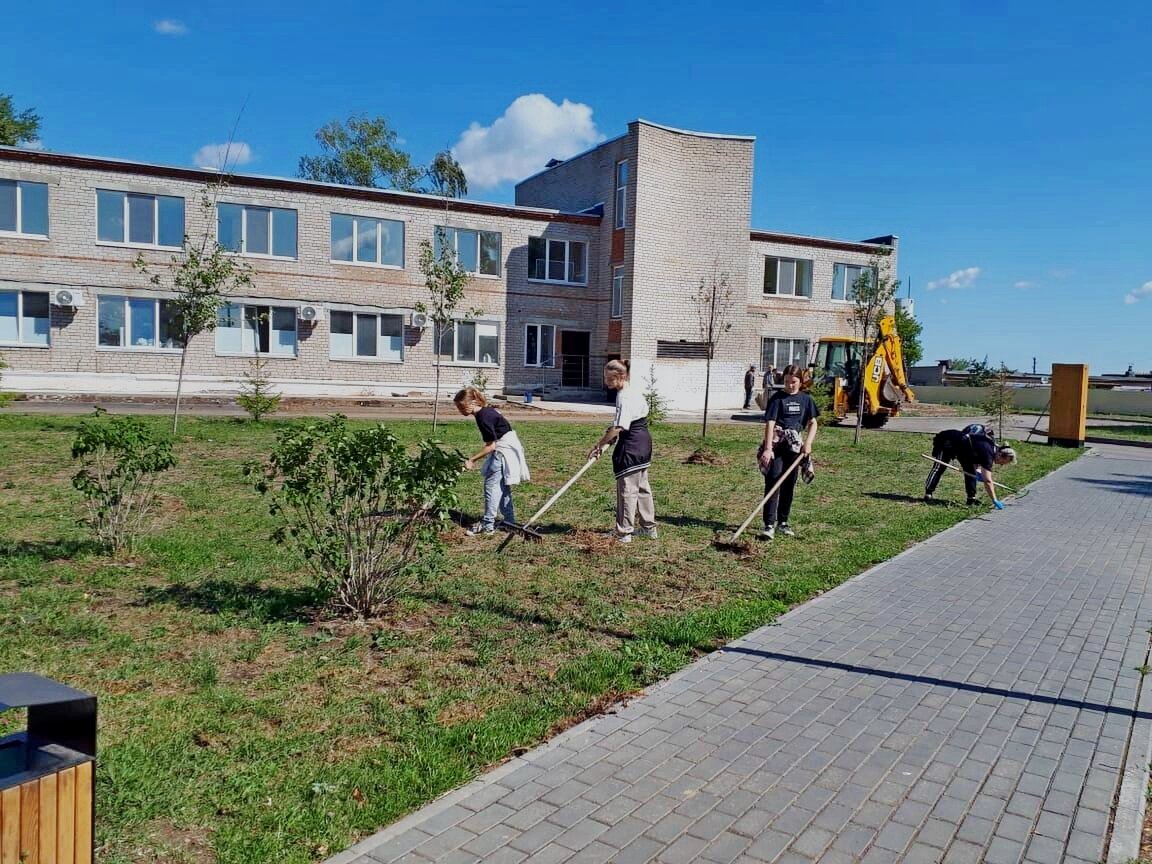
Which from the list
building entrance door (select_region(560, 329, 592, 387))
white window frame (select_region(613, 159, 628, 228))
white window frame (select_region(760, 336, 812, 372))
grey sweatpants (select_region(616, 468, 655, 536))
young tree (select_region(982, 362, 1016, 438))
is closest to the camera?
grey sweatpants (select_region(616, 468, 655, 536))

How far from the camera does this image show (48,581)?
648 centimetres

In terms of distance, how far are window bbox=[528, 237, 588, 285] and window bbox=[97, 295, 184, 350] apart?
40.2ft

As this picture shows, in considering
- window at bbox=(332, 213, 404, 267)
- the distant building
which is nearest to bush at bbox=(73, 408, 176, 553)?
the distant building

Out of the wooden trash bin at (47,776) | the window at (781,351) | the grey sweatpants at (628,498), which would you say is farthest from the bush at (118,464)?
the window at (781,351)

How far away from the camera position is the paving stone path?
10.9ft

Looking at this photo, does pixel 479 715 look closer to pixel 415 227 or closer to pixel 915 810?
pixel 915 810

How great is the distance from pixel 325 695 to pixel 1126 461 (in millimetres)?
20325

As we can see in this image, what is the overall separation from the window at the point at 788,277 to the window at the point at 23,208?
25230 millimetres

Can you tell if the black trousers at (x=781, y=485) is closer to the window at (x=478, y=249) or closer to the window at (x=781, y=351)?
the window at (x=478, y=249)

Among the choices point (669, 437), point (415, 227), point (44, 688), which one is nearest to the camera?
point (44, 688)

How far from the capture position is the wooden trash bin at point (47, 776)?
2297 millimetres

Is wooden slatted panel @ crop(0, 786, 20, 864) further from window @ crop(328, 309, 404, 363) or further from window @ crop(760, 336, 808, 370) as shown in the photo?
window @ crop(760, 336, 808, 370)

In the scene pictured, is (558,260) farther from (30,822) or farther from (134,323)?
(30,822)

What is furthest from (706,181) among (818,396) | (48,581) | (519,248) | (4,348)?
(48,581)
